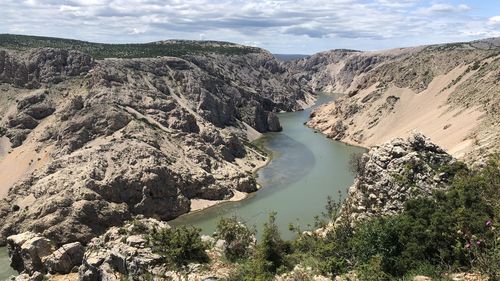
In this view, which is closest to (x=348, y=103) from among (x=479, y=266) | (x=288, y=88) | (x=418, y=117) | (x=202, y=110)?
(x=418, y=117)

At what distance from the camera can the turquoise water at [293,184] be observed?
53.0 metres

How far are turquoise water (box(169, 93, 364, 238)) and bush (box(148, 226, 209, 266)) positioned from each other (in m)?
19.9

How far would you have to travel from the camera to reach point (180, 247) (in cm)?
2512

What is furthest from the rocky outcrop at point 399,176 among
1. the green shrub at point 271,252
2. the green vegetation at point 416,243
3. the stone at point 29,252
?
the stone at point 29,252

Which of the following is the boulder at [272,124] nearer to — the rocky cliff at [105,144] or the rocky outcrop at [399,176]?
the rocky cliff at [105,144]

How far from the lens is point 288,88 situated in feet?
536

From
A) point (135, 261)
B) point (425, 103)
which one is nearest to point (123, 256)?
point (135, 261)

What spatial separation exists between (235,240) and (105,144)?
38.1m

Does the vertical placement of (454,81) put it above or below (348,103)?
above

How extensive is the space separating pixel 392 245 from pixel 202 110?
75.7 metres

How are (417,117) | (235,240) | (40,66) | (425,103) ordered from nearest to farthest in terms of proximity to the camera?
1. (235,240)
2. (40,66)
3. (417,117)
4. (425,103)

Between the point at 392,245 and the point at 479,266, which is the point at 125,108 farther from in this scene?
the point at 479,266

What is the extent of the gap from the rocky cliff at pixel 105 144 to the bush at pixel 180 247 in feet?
81.0

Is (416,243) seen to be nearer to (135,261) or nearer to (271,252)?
(271,252)
